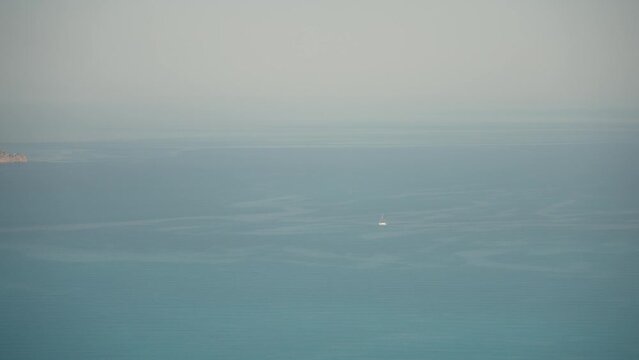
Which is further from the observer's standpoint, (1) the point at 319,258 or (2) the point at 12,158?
(2) the point at 12,158

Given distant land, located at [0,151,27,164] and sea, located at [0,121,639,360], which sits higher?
distant land, located at [0,151,27,164]

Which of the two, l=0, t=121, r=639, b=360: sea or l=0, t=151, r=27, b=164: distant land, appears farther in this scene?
l=0, t=151, r=27, b=164: distant land

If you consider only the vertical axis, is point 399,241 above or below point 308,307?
above

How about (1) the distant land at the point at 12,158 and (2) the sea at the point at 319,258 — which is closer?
(2) the sea at the point at 319,258

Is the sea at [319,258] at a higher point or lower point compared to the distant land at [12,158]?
lower

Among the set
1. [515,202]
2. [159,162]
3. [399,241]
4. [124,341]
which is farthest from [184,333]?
[159,162]

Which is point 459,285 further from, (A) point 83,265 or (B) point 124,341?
(A) point 83,265

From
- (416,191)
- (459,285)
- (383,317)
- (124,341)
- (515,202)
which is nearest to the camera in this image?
(124,341)

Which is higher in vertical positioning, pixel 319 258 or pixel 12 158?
pixel 12 158
